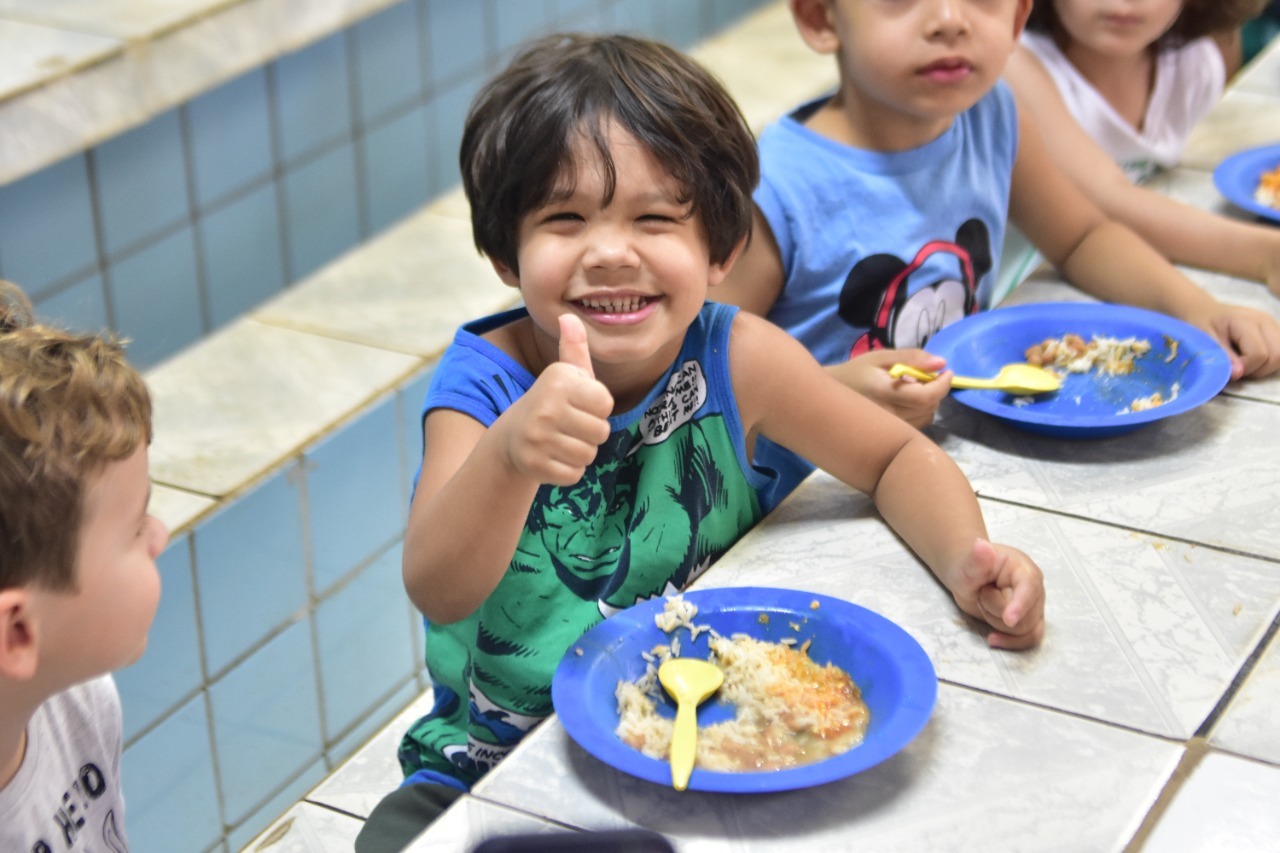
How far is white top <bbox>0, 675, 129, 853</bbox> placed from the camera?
964 millimetres

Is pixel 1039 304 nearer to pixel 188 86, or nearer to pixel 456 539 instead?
pixel 456 539

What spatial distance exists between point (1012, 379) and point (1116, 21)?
28.0 inches

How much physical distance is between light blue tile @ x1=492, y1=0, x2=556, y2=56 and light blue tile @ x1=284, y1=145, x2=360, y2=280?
0.53 m

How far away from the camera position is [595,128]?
1.10m

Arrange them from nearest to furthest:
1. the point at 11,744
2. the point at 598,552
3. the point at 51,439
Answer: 1. the point at 51,439
2. the point at 11,744
3. the point at 598,552

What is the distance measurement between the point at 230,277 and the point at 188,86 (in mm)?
509

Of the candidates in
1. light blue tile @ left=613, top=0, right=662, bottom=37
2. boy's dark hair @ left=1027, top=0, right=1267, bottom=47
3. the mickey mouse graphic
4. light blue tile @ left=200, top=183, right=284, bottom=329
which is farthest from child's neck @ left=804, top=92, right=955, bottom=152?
light blue tile @ left=613, top=0, right=662, bottom=37

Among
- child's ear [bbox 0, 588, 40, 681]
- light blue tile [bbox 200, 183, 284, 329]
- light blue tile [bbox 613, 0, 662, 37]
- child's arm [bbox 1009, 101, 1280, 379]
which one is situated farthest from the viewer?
light blue tile [bbox 613, 0, 662, 37]

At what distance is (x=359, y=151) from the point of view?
3.01 meters

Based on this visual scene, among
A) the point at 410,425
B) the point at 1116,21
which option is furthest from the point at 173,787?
the point at 1116,21

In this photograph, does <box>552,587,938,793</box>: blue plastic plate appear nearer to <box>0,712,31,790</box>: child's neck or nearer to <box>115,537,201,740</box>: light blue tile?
<box>0,712,31,790</box>: child's neck

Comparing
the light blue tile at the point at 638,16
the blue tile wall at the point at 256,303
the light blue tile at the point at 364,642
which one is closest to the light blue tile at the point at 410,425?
the blue tile wall at the point at 256,303

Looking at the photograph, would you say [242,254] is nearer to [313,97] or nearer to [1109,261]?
[313,97]

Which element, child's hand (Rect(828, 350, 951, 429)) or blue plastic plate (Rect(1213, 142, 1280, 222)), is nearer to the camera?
child's hand (Rect(828, 350, 951, 429))
